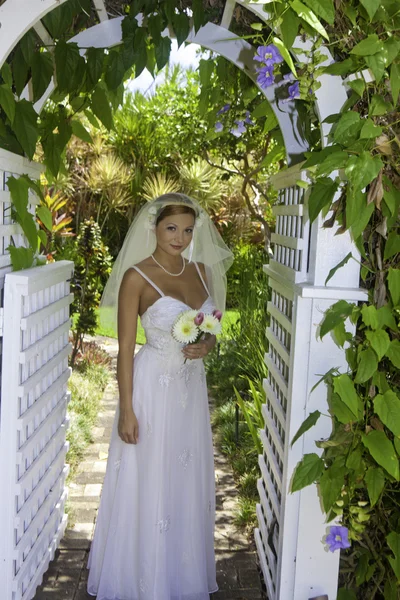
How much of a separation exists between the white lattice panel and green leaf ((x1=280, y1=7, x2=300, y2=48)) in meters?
1.18

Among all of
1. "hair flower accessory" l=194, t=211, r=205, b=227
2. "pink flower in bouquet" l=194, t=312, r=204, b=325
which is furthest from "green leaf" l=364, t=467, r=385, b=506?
"hair flower accessory" l=194, t=211, r=205, b=227

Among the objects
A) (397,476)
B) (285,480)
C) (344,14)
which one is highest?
(344,14)

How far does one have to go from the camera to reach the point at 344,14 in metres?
2.19

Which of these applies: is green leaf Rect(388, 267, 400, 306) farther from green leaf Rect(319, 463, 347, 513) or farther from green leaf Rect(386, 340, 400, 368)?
green leaf Rect(319, 463, 347, 513)

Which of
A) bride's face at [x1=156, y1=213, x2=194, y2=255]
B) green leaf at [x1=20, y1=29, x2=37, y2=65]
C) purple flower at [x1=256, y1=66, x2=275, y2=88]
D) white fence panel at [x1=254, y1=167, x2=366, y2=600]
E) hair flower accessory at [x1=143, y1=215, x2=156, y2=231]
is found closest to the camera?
purple flower at [x1=256, y1=66, x2=275, y2=88]

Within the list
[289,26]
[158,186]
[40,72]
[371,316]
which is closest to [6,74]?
[40,72]

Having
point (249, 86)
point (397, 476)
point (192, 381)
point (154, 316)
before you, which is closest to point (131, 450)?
point (192, 381)

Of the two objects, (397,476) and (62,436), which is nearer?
(397,476)

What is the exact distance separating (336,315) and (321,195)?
0.39m

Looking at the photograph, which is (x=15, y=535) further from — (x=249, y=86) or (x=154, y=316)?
(x=249, y=86)

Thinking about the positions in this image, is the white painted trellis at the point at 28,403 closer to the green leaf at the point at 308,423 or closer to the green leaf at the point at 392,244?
the green leaf at the point at 308,423

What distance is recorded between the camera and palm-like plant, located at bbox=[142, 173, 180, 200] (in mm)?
12125

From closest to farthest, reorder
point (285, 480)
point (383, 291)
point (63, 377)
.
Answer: point (383, 291)
point (285, 480)
point (63, 377)

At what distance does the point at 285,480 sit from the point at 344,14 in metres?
1.59
